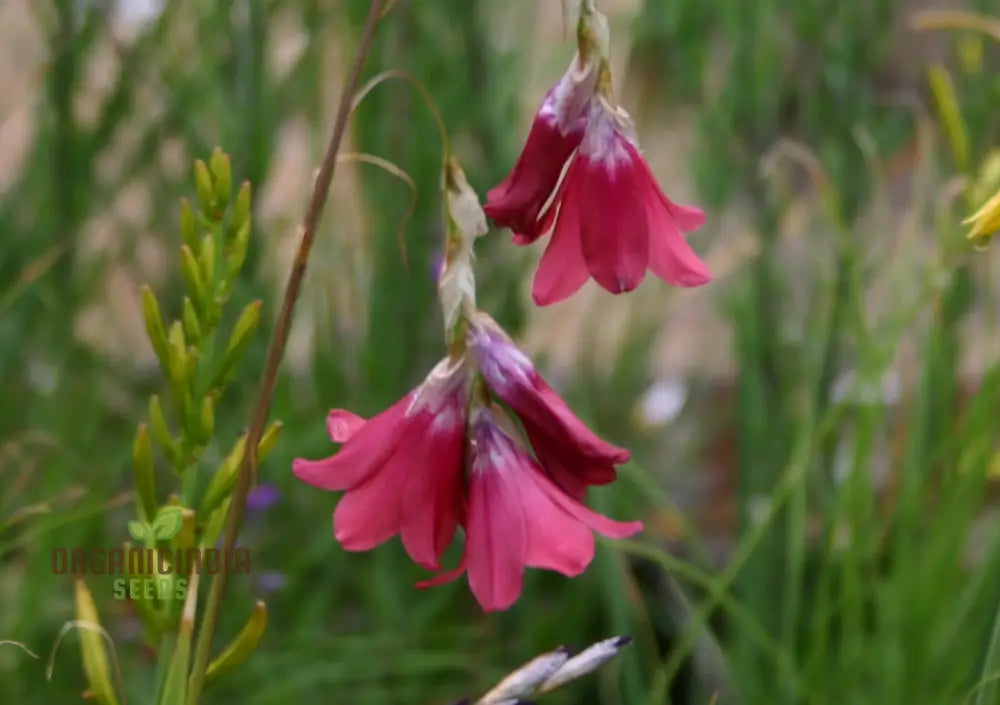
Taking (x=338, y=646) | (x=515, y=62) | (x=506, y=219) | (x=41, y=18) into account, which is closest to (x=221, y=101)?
(x=41, y=18)

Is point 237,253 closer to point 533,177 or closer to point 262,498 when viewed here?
point 533,177

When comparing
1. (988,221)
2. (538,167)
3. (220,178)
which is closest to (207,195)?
(220,178)

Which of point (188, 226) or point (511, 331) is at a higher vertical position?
point (188, 226)

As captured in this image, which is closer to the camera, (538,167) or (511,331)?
(538,167)

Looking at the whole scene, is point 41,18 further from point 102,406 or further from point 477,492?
point 477,492

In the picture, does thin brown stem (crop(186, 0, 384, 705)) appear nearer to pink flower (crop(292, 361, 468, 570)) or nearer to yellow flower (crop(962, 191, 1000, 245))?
pink flower (crop(292, 361, 468, 570))

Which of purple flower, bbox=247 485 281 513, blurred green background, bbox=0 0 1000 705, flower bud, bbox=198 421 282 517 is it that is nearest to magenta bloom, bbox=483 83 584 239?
flower bud, bbox=198 421 282 517

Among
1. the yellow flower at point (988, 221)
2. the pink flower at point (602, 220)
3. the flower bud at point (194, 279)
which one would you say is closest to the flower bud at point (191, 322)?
the flower bud at point (194, 279)
